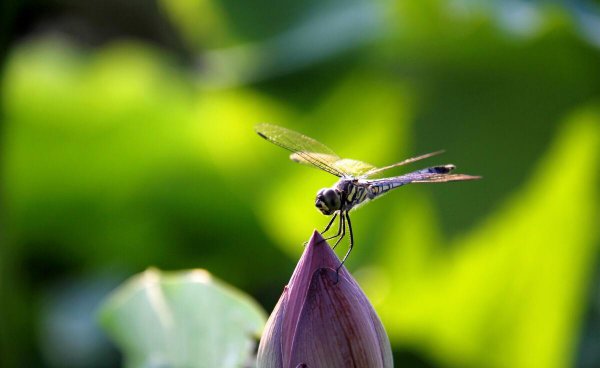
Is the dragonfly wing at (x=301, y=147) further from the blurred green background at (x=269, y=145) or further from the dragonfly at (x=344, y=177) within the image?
the blurred green background at (x=269, y=145)

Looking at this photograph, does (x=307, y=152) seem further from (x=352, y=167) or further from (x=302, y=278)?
(x=302, y=278)

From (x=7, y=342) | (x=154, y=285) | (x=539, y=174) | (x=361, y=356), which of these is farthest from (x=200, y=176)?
(x=361, y=356)

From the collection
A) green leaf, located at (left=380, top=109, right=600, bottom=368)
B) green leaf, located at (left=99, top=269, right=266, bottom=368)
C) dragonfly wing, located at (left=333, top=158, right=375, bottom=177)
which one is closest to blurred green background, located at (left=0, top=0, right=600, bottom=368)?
green leaf, located at (left=380, top=109, right=600, bottom=368)

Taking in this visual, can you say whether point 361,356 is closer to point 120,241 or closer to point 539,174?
point 539,174

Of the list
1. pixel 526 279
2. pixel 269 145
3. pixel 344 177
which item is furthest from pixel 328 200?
pixel 269 145

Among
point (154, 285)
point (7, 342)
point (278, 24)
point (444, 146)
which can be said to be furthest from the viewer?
point (278, 24)

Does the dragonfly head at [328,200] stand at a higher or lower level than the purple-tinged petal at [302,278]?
higher

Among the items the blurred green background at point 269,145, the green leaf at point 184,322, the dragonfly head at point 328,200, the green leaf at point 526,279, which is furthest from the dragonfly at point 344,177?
the blurred green background at point 269,145
